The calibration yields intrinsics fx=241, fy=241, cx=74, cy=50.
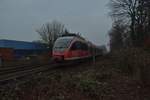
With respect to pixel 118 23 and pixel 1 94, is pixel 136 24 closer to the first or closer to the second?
pixel 118 23

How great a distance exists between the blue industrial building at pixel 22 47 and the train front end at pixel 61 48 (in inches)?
1372

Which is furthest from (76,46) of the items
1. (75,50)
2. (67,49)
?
(67,49)

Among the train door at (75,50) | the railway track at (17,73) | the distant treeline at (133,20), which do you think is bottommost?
the railway track at (17,73)

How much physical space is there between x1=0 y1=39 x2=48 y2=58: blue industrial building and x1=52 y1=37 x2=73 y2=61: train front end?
114ft

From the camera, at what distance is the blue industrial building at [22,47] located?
57.6m

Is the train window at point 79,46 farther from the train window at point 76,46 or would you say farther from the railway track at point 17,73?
the railway track at point 17,73

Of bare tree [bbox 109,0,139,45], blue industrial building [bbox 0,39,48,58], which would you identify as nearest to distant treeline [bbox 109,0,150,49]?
bare tree [bbox 109,0,139,45]

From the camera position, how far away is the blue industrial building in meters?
57.6

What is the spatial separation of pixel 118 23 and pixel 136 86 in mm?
41182

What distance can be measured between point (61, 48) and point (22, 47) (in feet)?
138

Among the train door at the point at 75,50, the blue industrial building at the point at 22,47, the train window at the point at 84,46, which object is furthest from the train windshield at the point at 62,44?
the blue industrial building at the point at 22,47

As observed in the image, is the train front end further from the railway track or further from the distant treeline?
the distant treeline

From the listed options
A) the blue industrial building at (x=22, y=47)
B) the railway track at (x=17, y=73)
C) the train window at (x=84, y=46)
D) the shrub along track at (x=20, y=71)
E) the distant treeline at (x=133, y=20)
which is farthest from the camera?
the blue industrial building at (x=22, y=47)

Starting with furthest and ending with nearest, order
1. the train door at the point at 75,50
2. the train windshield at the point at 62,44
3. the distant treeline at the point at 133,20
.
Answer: the distant treeline at the point at 133,20, the train door at the point at 75,50, the train windshield at the point at 62,44
